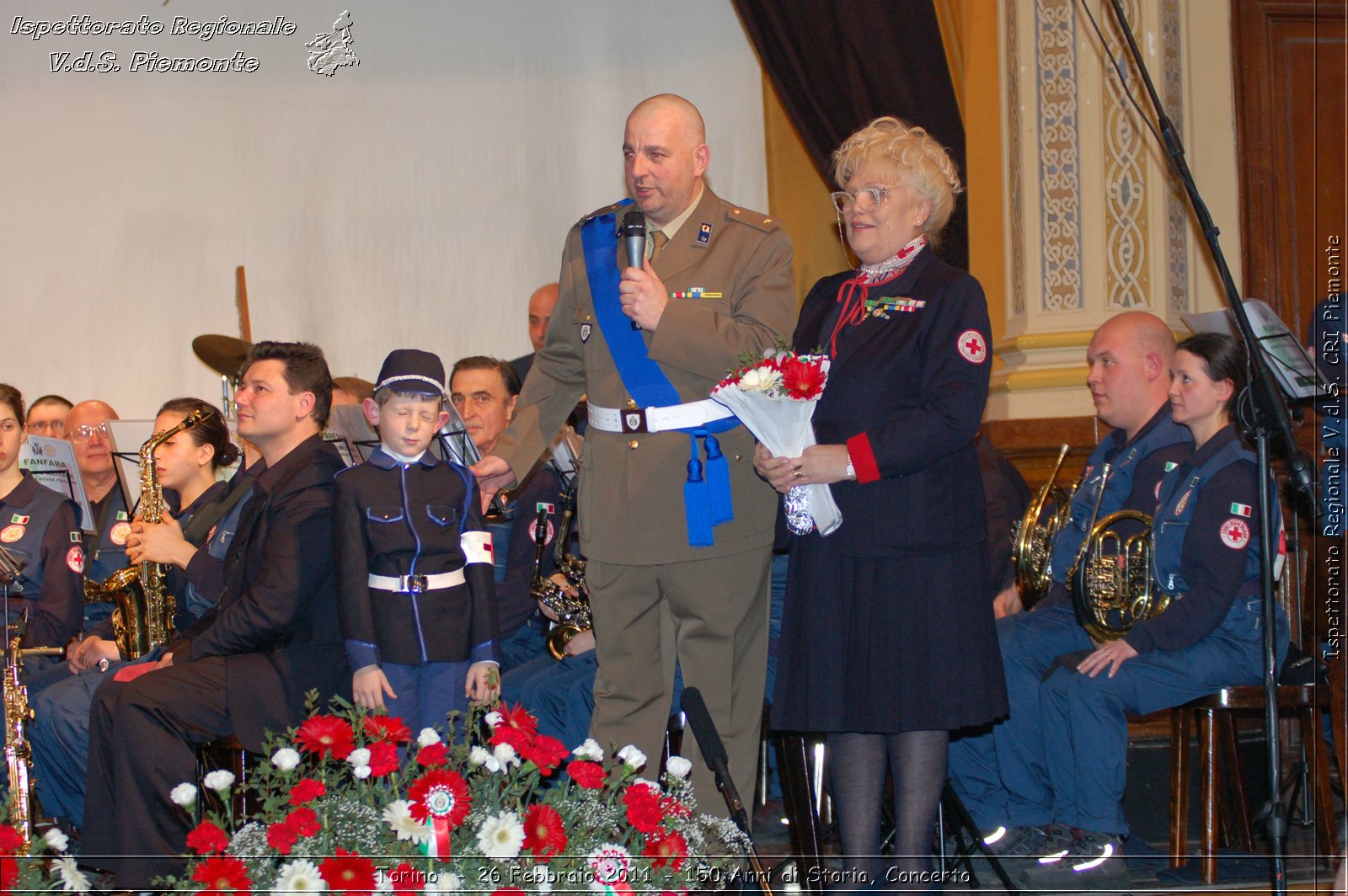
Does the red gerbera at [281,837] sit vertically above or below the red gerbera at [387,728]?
below

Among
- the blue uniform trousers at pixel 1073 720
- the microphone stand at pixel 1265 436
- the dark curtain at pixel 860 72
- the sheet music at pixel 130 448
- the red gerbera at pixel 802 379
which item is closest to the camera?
the microphone stand at pixel 1265 436

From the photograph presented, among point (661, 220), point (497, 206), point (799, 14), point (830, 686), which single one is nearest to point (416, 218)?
point (497, 206)

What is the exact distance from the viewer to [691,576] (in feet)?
10.4

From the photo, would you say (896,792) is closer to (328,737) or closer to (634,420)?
(634,420)

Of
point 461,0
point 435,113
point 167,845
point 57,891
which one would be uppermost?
point 461,0

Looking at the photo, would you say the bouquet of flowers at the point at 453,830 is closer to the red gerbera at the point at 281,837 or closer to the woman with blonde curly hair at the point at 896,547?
the red gerbera at the point at 281,837

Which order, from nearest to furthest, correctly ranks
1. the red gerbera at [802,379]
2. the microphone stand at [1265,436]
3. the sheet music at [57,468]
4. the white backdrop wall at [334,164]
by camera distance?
the microphone stand at [1265,436] → the red gerbera at [802,379] → the sheet music at [57,468] → the white backdrop wall at [334,164]

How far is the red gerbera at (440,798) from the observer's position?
83.4 inches

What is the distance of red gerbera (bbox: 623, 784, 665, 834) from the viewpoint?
222cm

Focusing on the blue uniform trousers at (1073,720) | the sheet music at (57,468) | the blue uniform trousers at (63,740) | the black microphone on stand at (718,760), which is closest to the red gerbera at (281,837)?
the black microphone on stand at (718,760)

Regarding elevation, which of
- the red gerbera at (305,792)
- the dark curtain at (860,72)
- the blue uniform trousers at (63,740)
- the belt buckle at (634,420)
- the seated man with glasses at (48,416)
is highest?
the dark curtain at (860,72)

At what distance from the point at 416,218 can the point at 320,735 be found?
17.5 ft

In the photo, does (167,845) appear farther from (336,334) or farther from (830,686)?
(336,334)

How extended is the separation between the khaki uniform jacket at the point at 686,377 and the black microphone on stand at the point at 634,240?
0.41 ft
